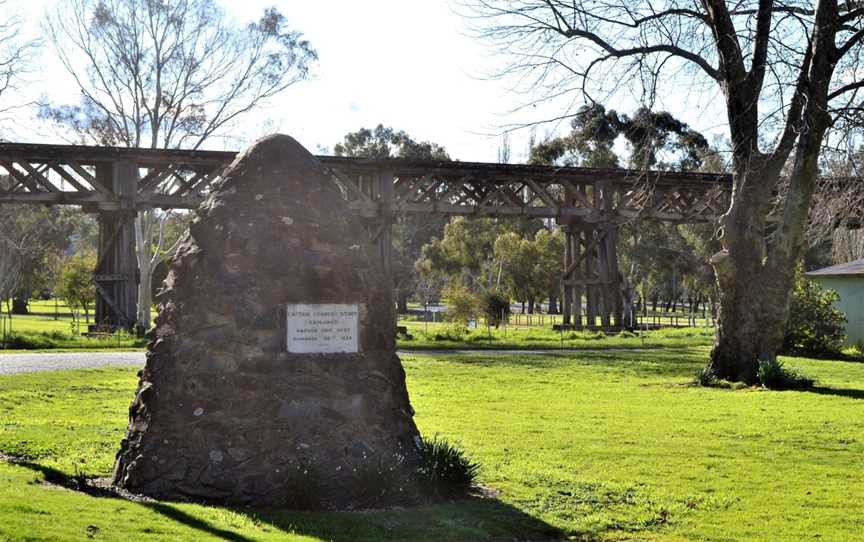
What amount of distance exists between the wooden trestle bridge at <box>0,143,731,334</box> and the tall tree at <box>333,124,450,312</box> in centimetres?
2911

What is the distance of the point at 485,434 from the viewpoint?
12.4 m

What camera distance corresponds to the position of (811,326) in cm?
2827

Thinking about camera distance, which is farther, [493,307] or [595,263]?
[493,307]

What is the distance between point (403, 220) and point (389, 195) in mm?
41277

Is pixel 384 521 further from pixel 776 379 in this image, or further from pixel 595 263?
pixel 595 263

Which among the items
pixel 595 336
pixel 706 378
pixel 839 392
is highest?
pixel 595 336

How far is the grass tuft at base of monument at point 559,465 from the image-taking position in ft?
24.1

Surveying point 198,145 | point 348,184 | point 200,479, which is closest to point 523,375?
point 348,184

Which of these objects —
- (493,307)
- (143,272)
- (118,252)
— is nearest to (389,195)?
(118,252)

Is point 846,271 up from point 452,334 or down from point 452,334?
up

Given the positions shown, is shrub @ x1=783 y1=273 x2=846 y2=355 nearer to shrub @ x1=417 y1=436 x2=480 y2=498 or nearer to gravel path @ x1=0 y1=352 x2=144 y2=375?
gravel path @ x1=0 y1=352 x2=144 y2=375

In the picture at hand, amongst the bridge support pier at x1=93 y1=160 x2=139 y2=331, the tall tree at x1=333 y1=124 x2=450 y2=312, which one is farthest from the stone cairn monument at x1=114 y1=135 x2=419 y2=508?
the tall tree at x1=333 y1=124 x2=450 y2=312

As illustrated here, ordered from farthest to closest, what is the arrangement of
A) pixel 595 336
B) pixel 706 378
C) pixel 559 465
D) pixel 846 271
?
pixel 595 336, pixel 846 271, pixel 706 378, pixel 559 465

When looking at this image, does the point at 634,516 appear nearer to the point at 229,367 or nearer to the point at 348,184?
the point at 229,367
